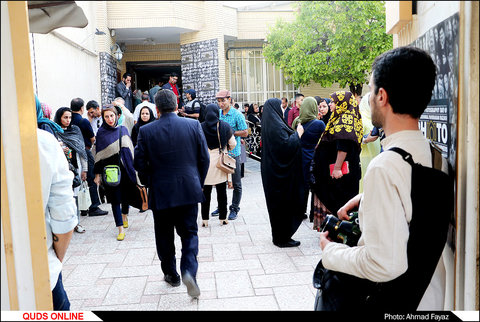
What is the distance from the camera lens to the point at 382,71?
1609 millimetres

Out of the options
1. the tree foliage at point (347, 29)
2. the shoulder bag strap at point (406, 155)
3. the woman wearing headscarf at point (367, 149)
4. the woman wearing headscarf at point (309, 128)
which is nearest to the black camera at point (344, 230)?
the shoulder bag strap at point (406, 155)

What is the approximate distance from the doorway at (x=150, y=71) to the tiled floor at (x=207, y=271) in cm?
1225

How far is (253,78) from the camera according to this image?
18.0 m

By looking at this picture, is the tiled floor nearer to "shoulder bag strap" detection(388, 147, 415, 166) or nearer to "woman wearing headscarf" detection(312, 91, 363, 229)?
"woman wearing headscarf" detection(312, 91, 363, 229)

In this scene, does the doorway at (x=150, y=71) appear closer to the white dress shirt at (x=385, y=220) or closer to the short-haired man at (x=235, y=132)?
the short-haired man at (x=235, y=132)

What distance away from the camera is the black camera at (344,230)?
1792mm

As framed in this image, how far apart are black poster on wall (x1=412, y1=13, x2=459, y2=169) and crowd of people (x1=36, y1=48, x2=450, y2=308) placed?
0.15 meters

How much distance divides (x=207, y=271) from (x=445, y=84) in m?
3.34

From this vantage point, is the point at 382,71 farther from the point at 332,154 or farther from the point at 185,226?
the point at 332,154

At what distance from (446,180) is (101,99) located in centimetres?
1316

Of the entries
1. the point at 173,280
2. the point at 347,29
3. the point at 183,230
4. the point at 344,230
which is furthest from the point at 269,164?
the point at 344,230

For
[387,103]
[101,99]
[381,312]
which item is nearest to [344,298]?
[381,312]

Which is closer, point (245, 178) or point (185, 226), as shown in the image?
point (185, 226)

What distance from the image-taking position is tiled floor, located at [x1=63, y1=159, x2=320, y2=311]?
3.78 metres
